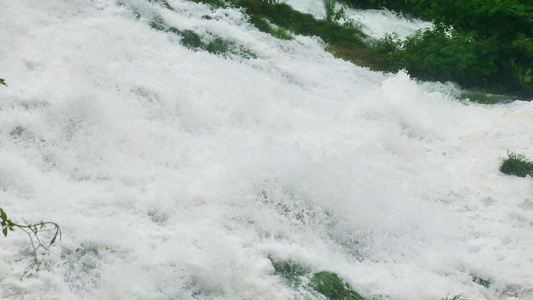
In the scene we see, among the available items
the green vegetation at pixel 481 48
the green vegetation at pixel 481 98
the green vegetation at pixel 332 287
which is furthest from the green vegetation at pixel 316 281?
the green vegetation at pixel 481 48

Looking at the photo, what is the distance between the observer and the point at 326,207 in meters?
→ 5.85

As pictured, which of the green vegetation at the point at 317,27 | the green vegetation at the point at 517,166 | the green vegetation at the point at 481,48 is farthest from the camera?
the green vegetation at the point at 317,27

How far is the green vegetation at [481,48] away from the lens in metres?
10.2

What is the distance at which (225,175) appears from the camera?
596 centimetres

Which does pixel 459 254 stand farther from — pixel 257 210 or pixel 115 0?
pixel 115 0

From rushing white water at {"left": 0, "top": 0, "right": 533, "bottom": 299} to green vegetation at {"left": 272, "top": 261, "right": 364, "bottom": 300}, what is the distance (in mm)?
95

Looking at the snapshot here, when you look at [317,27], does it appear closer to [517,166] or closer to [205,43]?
[205,43]

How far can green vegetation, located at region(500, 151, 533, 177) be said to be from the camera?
717 centimetres

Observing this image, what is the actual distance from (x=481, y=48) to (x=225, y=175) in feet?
23.0

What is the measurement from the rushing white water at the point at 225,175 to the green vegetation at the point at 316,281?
95 millimetres

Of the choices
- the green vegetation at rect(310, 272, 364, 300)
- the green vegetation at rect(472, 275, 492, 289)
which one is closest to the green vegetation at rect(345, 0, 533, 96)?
the green vegetation at rect(472, 275, 492, 289)

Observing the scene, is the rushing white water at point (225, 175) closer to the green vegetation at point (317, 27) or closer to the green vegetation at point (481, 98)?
the green vegetation at point (481, 98)

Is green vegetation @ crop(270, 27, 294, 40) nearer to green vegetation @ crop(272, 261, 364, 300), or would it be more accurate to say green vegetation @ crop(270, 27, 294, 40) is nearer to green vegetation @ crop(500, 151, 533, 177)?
green vegetation @ crop(500, 151, 533, 177)

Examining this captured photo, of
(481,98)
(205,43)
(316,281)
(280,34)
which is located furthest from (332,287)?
(280,34)
